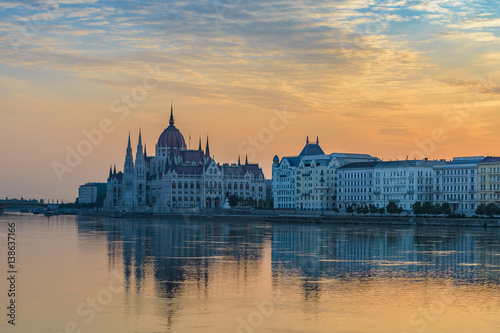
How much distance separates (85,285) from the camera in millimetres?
40344

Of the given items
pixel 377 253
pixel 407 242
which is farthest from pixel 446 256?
pixel 407 242

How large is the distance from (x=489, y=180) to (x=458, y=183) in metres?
7.90

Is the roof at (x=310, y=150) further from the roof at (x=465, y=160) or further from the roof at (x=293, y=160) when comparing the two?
the roof at (x=465, y=160)

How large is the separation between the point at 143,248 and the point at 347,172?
112288mm

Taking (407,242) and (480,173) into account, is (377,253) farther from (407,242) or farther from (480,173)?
(480,173)

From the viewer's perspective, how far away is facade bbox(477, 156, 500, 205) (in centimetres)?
13500

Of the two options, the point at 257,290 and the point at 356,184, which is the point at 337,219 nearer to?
the point at 356,184

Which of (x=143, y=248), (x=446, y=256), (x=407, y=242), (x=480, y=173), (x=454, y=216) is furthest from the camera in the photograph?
(x=480, y=173)

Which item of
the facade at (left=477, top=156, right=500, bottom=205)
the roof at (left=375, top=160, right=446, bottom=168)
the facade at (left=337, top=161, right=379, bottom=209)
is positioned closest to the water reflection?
the facade at (left=477, top=156, right=500, bottom=205)

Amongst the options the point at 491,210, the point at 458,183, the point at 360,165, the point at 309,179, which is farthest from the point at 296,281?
the point at 309,179

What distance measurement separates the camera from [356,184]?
557 ft

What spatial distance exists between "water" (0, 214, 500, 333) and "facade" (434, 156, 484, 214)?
260 ft

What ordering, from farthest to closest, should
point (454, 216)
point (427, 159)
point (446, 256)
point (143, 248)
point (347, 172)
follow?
point (347, 172)
point (427, 159)
point (454, 216)
point (143, 248)
point (446, 256)

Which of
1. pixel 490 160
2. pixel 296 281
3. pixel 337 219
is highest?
pixel 490 160
